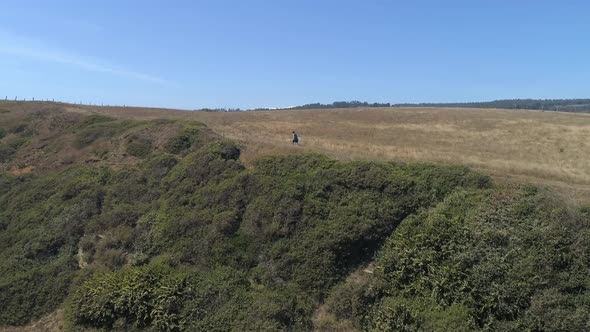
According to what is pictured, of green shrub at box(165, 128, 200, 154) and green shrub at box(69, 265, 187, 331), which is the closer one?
green shrub at box(69, 265, 187, 331)

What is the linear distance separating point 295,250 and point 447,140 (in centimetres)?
2183

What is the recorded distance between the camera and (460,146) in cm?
3247

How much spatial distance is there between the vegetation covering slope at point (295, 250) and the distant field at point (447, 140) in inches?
151

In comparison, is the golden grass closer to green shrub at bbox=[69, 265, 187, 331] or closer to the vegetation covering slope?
the vegetation covering slope

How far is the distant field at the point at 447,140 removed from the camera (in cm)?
2384

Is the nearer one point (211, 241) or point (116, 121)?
point (211, 241)

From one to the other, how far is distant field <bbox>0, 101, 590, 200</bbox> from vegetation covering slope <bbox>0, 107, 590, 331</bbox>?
12.6ft

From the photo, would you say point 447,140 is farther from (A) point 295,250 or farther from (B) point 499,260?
(B) point 499,260

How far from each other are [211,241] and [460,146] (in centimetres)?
2089

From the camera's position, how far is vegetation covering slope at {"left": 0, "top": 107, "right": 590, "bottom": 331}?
13.8 m

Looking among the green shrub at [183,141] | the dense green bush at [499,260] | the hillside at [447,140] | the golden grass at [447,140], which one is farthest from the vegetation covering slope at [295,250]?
the golden grass at [447,140]

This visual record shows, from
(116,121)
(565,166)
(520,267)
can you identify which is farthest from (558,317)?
(116,121)

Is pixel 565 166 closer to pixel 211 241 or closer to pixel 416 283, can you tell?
pixel 416 283

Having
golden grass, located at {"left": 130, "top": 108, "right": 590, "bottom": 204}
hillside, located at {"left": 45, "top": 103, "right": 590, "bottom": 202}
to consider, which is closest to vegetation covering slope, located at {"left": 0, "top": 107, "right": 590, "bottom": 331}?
hillside, located at {"left": 45, "top": 103, "right": 590, "bottom": 202}
